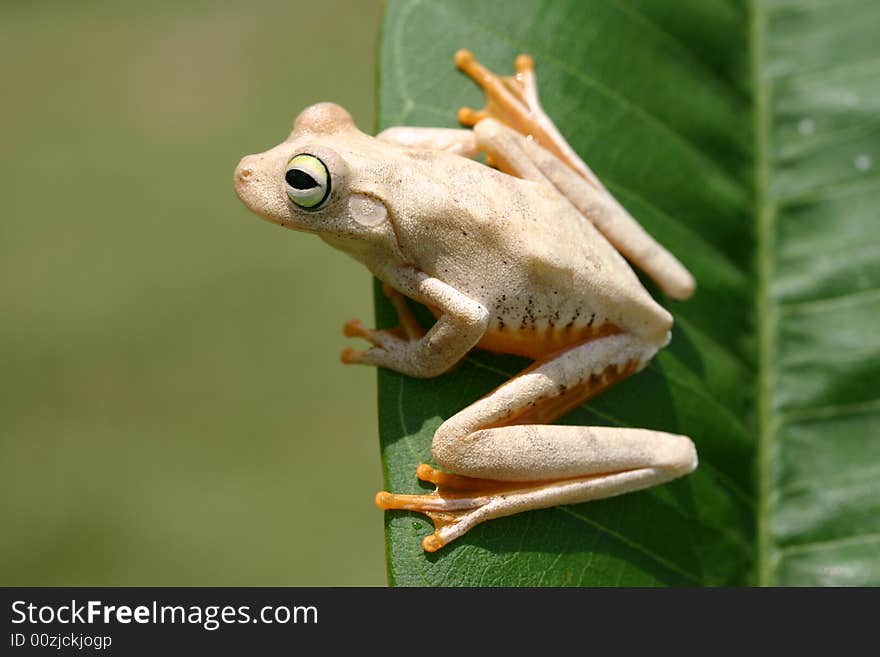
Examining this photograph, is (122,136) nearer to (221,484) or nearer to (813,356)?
(221,484)

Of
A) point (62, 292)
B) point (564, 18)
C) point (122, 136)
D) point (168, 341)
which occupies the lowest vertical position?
point (564, 18)

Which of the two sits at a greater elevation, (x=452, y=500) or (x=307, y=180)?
(x=307, y=180)

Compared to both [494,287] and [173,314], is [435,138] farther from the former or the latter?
[173,314]

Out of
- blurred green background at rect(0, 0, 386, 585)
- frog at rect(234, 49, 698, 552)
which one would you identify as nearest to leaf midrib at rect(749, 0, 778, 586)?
frog at rect(234, 49, 698, 552)

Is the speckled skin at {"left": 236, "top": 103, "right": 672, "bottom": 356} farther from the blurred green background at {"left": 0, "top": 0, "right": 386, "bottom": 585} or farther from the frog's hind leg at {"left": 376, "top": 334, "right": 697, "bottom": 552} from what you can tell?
the blurred green background at {"left": 0, "top": 0, "right": 386, "bottom": 585}

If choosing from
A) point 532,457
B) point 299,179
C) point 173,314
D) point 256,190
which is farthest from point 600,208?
point 173,314

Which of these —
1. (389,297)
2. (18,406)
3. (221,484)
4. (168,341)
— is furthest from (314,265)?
(389,297)

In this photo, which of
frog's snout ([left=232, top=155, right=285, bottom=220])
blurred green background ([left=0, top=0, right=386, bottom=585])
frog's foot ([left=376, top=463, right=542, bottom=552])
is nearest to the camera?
frog's foot ([left=376, top=463, right=542, bottom=552])
